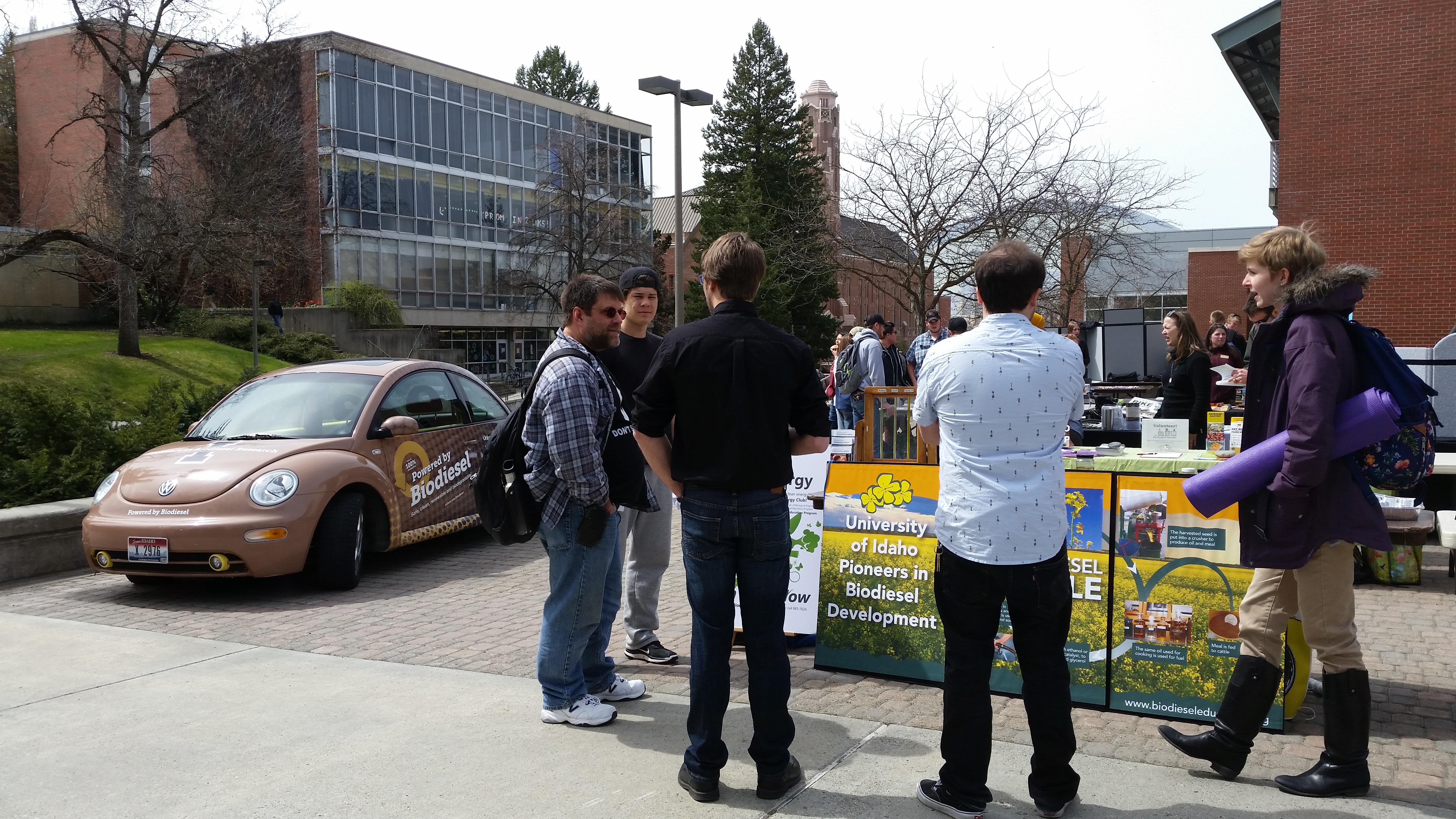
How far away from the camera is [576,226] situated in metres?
42.8

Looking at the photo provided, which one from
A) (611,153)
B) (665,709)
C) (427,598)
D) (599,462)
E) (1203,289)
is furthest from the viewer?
(611,153)

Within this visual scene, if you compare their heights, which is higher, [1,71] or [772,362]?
[1,71]

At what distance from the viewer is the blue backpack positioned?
3.73 m

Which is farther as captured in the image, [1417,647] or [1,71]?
[1,71]

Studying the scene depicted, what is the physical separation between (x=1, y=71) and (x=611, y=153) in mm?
27338

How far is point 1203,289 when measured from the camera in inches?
1644

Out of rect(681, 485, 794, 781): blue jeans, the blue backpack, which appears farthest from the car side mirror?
the blue backpack

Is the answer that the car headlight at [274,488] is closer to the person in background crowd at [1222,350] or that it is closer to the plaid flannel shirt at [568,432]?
the plaid flannel shirt at [568,432]

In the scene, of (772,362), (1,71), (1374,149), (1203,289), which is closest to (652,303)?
(772,362)

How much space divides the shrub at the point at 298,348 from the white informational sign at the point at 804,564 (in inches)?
1136

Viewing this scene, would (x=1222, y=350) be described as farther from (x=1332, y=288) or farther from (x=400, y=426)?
(x=1332, y=288)

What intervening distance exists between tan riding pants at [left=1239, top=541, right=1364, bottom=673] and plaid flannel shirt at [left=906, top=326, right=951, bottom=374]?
9.39 m

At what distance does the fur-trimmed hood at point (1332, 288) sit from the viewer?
373 centimetres

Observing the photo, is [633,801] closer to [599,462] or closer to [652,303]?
[599,462]
